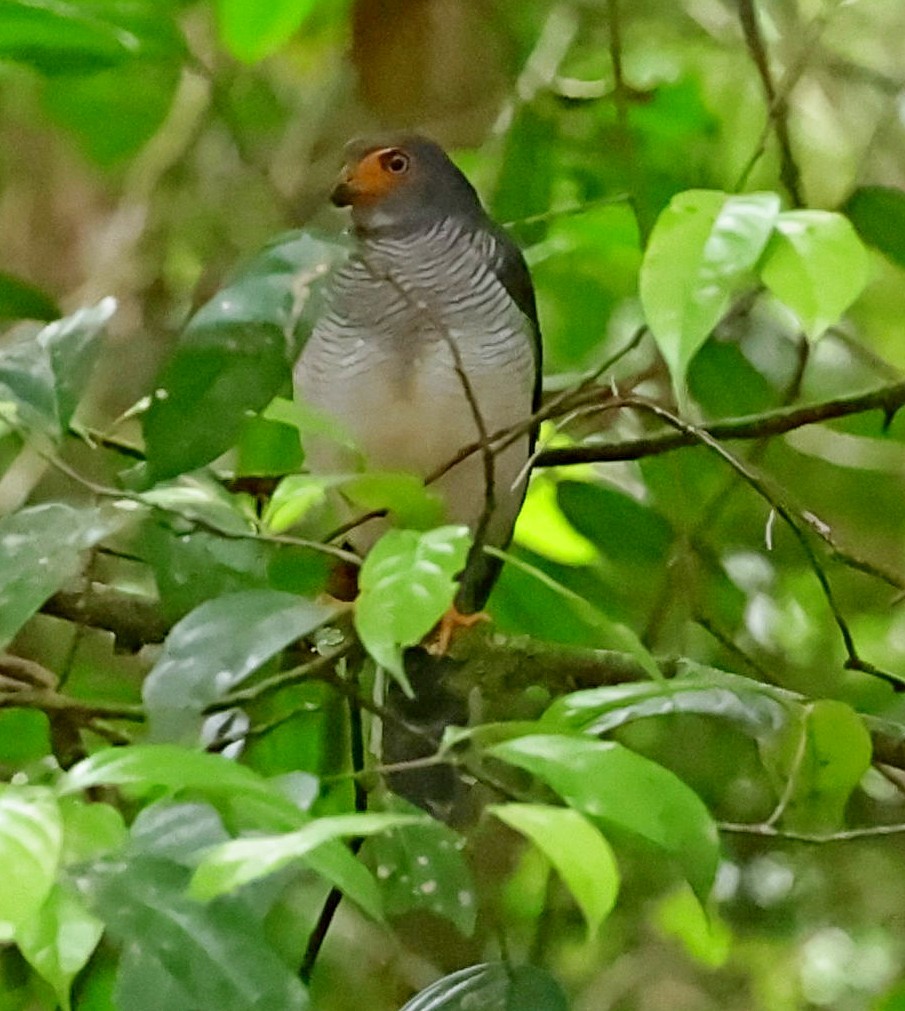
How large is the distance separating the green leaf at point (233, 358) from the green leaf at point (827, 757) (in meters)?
0.32

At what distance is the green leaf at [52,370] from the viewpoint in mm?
663

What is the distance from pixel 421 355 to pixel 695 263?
541 millimetres

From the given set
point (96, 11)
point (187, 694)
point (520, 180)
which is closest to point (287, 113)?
point (520, 180)

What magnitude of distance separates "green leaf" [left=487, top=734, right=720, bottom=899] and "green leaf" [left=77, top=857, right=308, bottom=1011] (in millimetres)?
109

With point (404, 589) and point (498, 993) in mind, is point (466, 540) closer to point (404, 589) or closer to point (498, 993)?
point (404, 589)

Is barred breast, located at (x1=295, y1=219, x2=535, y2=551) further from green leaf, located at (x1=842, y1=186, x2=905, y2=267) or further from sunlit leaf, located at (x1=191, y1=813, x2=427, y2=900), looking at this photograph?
sunlit leaf, located at (x1=191, y1=813, x2=427, y2=900)


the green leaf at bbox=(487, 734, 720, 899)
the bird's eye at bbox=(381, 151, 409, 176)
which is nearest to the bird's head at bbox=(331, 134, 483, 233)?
the bird's eye at bbox=(381, 151, 409, 176)

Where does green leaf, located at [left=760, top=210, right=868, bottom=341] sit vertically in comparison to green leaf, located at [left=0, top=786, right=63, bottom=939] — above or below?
above

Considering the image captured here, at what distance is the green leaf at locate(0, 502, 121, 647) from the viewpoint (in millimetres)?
594

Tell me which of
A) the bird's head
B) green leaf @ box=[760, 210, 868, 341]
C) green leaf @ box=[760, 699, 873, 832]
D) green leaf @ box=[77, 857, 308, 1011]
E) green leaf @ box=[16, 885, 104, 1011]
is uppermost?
green leaf @ box=[760, 210, 868, 341]

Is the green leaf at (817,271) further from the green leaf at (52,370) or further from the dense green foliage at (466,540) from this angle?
the green leaf at (52,370)

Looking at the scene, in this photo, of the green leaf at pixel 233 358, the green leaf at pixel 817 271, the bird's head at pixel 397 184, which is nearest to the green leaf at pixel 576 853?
the green leaf at pixel 817 271

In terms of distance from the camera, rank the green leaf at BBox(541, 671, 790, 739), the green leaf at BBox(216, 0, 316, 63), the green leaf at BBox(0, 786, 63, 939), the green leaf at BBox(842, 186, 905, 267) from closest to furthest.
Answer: the green leaf at BBox(0, 786, 63, 939) → the green leaf at BBox(541, 671, 790, 739) → the green leaf at BBox(216, 0, 316, 63) → the green leaf at BBox(842, 186, 905, 267)

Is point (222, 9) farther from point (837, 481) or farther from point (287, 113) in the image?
point (837, 481)
